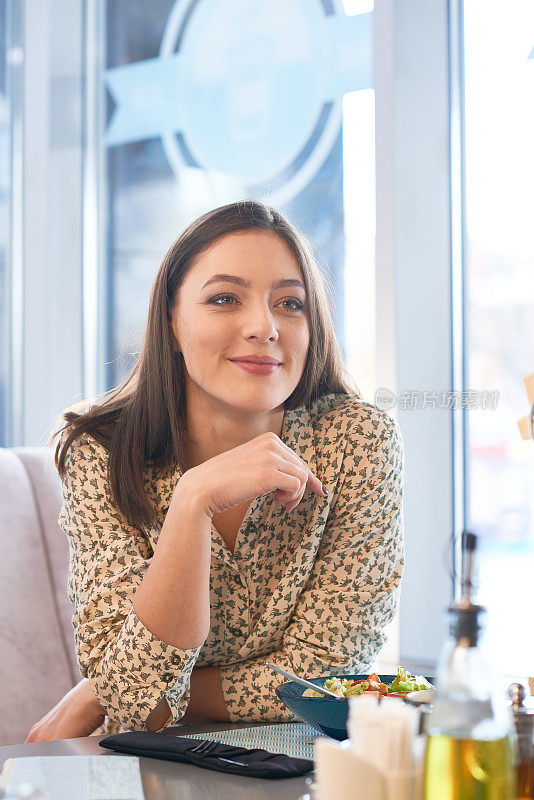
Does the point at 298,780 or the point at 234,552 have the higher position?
the point at 234,552

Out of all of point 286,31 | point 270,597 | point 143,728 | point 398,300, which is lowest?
point 143,728

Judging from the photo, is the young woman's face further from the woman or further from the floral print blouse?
the floral print blouse

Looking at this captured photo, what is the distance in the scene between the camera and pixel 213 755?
0.90 meters

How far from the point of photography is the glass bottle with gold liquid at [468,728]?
22.2 inches

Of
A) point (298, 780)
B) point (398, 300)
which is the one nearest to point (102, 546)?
point (298, 780)

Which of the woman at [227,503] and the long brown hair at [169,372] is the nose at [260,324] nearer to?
the woman at [227,503]

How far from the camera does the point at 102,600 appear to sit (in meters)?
1.24

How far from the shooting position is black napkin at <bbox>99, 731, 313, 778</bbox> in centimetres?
86

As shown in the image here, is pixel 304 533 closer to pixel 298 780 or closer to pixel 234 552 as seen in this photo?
pixel 234 552

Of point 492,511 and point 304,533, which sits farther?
point 492,511

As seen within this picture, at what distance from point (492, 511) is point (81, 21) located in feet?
6.46

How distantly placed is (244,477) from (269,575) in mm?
294

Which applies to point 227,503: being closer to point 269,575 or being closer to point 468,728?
point 269,575

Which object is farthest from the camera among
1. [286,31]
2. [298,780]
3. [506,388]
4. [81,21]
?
[81,21]
